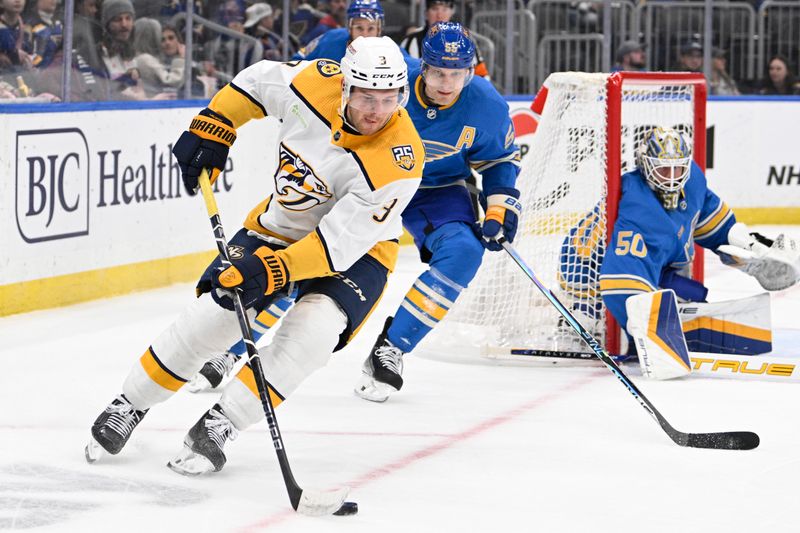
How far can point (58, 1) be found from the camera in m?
5.70

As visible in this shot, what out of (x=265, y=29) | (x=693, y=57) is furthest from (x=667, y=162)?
(x=693, y=57)

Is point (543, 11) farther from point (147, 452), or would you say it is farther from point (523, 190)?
point (147, 452)

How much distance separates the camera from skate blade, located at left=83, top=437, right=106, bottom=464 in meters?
3.15

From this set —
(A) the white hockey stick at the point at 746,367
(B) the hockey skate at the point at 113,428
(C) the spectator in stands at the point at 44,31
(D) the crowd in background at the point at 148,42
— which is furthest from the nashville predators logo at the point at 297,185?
(C) the spectator in stands at the point at 44,31

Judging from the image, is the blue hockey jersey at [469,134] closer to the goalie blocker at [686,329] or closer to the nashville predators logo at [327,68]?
the goalie blocker at [686,329]

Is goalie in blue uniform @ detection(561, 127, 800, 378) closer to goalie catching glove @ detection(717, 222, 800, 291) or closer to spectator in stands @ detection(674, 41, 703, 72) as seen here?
goalie catching glove @ detection(717, 222, 800, 291)

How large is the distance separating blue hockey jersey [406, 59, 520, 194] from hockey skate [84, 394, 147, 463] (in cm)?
144

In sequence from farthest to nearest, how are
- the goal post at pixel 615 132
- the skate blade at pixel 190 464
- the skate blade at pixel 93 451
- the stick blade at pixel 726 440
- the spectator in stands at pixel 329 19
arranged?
the spectator in stands at pixel 329 19 → the goal post at pixel 615 132 → the stick blade at pixel 726 440 → the skate blade at pixel 93 451 → the skate blade at pixel 190 464

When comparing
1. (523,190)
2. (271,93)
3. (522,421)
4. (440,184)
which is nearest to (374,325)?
(523,190)

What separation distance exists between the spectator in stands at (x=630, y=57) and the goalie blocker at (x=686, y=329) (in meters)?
4.04

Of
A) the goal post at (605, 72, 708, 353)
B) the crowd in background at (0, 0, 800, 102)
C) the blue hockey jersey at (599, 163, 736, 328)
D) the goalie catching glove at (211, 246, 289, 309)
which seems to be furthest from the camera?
the crowd in background at (0, 0, 800, 102)

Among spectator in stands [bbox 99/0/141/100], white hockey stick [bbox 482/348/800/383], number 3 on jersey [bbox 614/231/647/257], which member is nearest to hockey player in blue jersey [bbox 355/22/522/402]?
number 3 on jersey [bbox 614/231/647/257]

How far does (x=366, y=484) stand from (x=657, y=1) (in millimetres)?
6722

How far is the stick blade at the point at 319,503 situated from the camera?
277 centimetres
